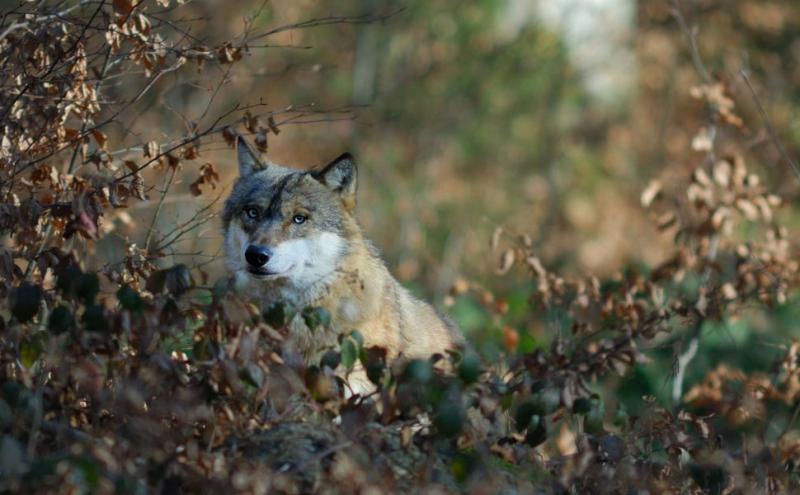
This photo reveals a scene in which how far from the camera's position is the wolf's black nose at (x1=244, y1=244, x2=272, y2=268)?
708cm

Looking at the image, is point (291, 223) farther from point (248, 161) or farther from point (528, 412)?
point (528, 412)

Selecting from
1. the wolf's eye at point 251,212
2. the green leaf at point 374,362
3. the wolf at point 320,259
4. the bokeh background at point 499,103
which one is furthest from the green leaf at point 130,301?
the bokeh background at point 499,103

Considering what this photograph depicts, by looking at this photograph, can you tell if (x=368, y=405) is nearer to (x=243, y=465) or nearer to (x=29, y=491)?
(x=243, y=465)

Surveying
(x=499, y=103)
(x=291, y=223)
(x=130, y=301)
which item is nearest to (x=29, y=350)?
(x=130, y=301)

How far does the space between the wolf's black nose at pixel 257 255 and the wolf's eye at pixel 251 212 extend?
48 centimetres

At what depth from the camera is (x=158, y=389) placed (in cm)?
494

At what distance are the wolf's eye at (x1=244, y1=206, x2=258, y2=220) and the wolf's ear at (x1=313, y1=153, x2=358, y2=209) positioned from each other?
19.4 inches

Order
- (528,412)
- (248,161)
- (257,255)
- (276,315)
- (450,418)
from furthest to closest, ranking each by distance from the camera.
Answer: (248,161)
(257,255)
(528,412)
(276,315)
(450,418)

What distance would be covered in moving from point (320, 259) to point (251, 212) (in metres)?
0.56

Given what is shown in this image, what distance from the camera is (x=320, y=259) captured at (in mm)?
7441

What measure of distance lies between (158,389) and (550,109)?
49.3 feet

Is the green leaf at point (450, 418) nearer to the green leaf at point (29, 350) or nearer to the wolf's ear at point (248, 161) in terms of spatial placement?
the green leaf at point (29, 350)

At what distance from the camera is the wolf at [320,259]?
715 cm

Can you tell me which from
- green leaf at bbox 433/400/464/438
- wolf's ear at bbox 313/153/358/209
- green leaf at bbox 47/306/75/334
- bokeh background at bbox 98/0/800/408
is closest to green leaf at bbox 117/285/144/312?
green leaf at bbox 47/306/75/334
